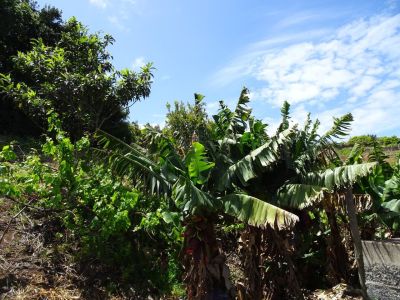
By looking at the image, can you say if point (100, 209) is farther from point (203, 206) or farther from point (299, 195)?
point (299, 195)

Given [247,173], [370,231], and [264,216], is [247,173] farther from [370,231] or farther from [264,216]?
[370,231]

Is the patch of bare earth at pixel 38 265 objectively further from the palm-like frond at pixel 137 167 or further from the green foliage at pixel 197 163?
the green foliage at pixel 197 163

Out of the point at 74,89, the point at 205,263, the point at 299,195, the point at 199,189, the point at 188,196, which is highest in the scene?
the point at 74,89

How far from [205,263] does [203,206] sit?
1.14 meters

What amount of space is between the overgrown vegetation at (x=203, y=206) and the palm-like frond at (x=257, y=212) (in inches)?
0.8

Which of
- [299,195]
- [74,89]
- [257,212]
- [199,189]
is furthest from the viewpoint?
[74,89]

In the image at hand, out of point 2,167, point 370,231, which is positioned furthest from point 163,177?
point 370,231

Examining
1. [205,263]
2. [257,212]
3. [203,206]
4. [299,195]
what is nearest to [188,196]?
[203,206]

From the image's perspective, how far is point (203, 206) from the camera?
7148 mm

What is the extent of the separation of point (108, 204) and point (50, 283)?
1726 millimetres

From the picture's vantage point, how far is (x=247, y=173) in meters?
7.41

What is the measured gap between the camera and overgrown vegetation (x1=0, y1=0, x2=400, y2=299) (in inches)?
293

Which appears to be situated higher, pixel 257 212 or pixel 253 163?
pixel 253 163

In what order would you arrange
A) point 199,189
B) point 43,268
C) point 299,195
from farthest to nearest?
1. point 43,268
2. point 199,189
3. point 299,195
